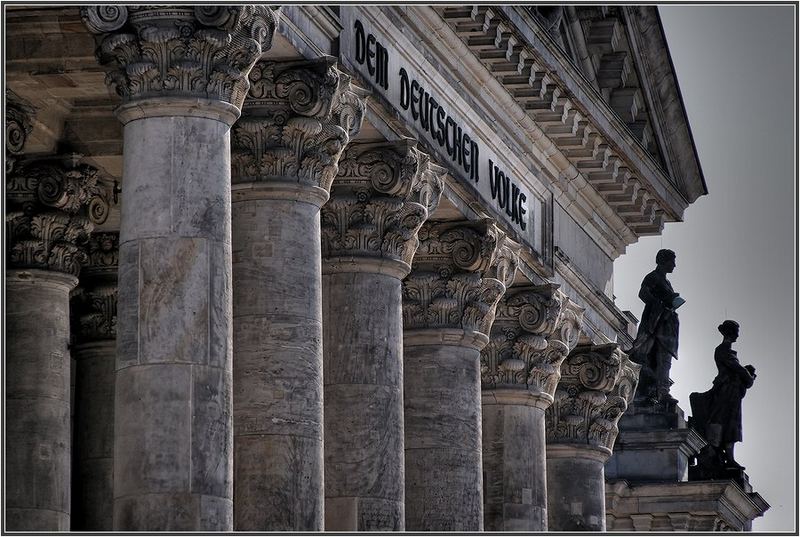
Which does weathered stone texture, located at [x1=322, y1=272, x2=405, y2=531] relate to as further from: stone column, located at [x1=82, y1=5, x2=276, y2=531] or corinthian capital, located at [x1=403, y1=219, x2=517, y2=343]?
stone column, located at [x1=82, y1=5, x2=276, y2=531]

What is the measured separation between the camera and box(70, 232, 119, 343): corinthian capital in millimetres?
52656

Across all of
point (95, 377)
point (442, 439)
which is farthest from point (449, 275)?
point (95, 377)

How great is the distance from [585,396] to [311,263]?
21.9 m

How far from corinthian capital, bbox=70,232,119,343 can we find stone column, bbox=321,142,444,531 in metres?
4.78

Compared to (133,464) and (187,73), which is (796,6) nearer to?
(187,73)

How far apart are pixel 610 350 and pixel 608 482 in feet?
41.8

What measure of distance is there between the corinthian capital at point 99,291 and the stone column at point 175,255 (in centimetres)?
1075

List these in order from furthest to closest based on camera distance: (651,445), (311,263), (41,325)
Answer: (651,445) → (41,325) → (311,263)

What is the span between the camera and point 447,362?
181 ft

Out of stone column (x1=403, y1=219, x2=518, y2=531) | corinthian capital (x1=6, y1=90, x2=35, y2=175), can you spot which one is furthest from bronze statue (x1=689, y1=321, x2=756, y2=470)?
corinthian capital (x1=6, y1=90, x2=35, y2=175)

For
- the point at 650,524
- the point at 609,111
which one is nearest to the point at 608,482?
the point at 650,524

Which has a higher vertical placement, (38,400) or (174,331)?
(38,400)

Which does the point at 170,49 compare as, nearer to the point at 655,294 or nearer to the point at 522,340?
the point at 522,340

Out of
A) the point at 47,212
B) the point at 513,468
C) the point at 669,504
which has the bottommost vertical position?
the point at 513,468
